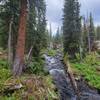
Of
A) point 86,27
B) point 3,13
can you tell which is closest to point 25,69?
point 3,13

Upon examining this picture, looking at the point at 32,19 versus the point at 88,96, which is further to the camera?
the point at 32,19

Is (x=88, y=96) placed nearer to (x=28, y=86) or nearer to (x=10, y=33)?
(x=28, y=86)

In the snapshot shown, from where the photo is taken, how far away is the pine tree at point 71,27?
37.3 meters

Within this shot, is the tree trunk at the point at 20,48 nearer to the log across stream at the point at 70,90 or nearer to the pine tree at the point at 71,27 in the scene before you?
the log across stream at the point at 70,90

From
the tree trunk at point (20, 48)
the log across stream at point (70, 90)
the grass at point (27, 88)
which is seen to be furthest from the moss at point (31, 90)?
the log across stream at point (70, 90)

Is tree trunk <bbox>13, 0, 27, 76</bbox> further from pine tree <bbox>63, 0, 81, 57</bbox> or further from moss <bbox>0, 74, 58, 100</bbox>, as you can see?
pine tree <bbox>63, 0, 81, 57</bbox>

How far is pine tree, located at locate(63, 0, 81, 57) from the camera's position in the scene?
37.3m

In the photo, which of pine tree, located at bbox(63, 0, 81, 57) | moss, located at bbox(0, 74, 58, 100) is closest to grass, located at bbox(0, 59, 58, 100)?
moss, located at bbox(0, 74, 58, 100)

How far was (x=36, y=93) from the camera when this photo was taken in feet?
38.7

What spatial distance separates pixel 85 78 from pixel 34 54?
11.3m

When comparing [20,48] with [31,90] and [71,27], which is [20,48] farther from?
[71,27]

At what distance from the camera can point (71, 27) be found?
38.6 meters

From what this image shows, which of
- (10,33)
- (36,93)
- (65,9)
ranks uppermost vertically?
(65,9)

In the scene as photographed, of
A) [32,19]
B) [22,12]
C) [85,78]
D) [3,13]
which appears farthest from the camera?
[32,19]
